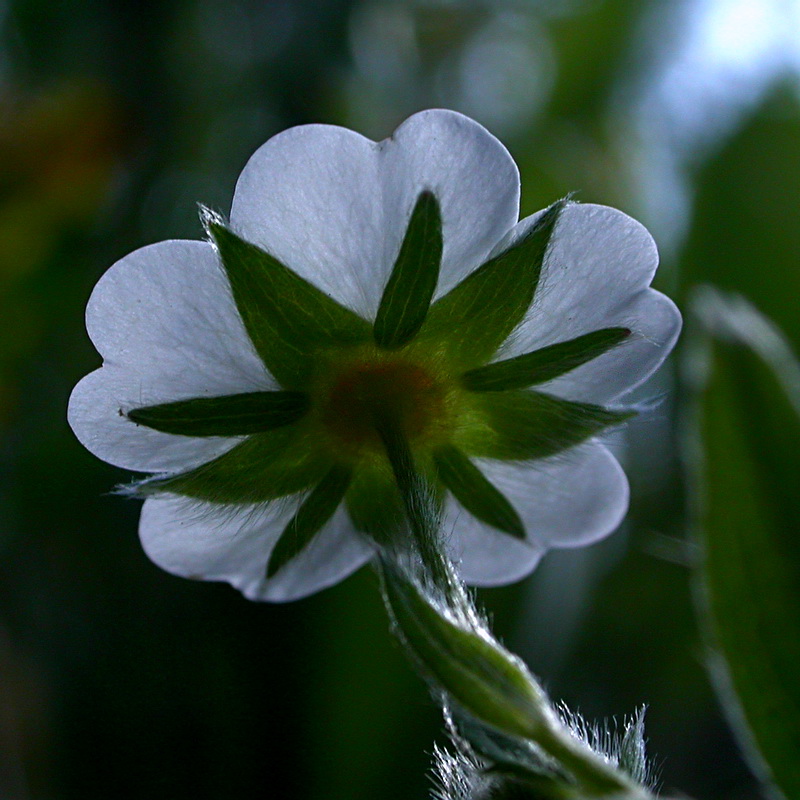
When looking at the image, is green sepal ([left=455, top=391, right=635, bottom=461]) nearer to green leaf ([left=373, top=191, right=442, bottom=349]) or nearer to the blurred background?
green leaf ([left=373, top=191, right=442, bottom=349])

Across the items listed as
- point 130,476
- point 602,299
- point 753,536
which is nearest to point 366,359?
point 602,299

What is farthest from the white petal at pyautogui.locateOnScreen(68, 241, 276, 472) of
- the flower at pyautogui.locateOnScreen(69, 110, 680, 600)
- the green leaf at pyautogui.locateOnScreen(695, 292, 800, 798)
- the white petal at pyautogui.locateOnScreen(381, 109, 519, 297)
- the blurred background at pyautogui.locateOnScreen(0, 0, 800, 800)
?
the blurred background at pyautogui.locateOnScreen(0, 0, 800, 800)

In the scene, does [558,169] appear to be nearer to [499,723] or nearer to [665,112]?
[665,112]

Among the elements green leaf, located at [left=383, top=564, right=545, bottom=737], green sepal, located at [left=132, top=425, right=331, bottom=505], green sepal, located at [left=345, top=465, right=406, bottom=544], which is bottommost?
green sepal, located at [left=345, top=465, right=406, bottom=544]

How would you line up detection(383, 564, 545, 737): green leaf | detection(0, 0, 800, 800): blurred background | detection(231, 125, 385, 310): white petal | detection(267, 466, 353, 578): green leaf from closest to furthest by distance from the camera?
1. detection(383, 564, 545, 737): green leaf
2. detection(231, 125, 385, 310): white petal
3. detection(267, 466, 353, 578): green leaf
4. detection(0, 0, 800, 800): blurred background

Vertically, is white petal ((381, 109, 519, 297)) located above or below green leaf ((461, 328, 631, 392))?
above


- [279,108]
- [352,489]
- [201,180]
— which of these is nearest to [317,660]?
[352,489]
